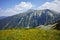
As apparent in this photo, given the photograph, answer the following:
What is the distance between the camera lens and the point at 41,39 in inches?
597

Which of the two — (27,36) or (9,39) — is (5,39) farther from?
(27,36)

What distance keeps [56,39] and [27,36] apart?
3.40 meters

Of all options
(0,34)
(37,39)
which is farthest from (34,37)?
(0,34)

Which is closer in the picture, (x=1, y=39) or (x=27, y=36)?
(x=1, y=39)

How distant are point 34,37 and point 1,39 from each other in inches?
146

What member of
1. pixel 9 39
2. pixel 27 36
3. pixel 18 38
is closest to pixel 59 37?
pixel 27 36

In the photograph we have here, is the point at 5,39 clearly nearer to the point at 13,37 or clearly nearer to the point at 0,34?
the point at 13,37

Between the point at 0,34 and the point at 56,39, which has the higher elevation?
the point at 0,34

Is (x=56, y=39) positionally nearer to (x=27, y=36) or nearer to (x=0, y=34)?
(x=27, y=36)

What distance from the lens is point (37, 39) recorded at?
1498cm

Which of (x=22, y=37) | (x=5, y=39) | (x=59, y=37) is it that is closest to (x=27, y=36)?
(x=22, y=37)

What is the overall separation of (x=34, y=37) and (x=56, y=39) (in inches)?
102

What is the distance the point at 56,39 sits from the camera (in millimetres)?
15812

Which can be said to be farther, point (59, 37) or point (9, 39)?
point (59, 37)
